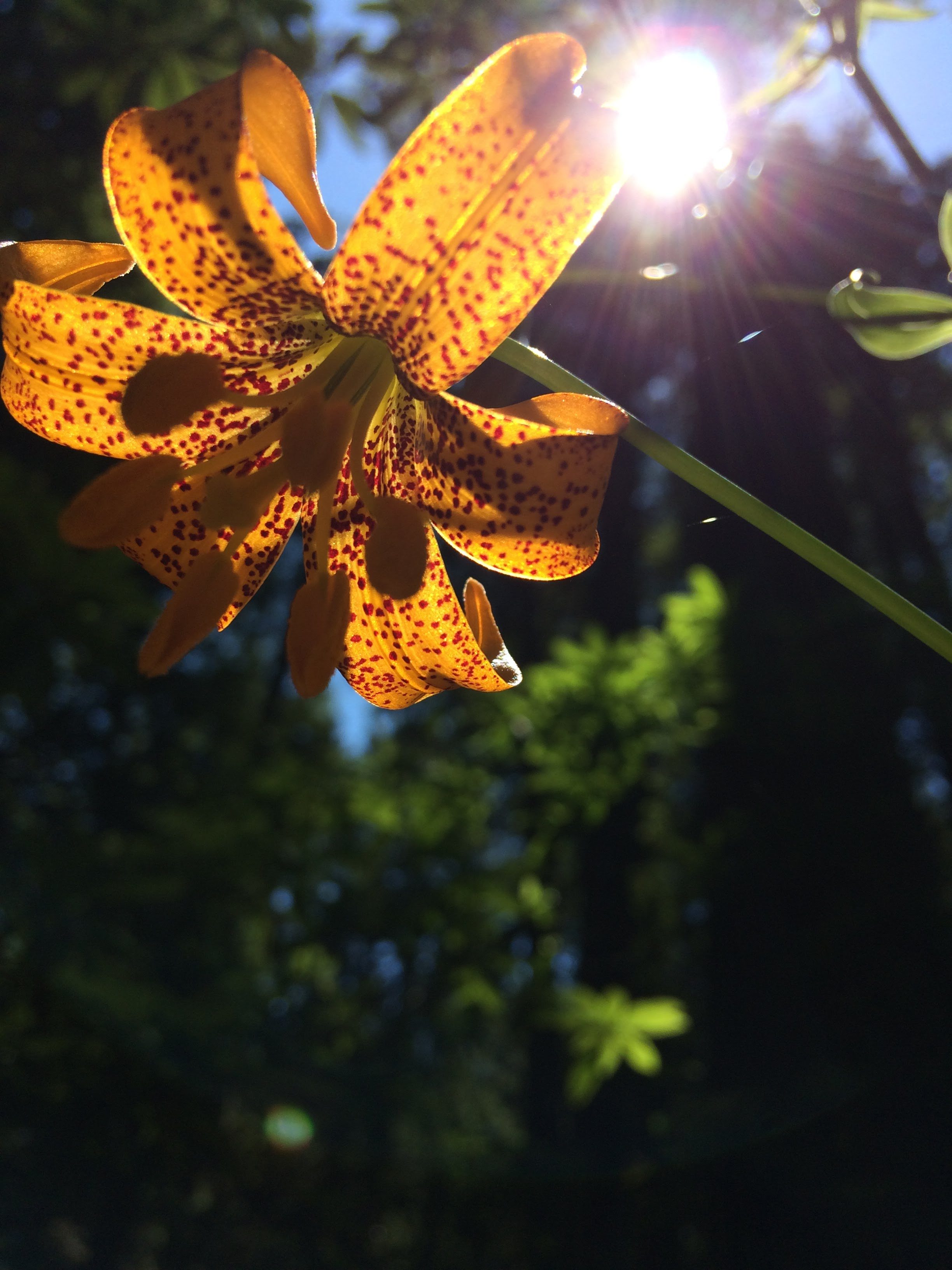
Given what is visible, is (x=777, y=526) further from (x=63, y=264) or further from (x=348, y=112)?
(x=348, y=112)

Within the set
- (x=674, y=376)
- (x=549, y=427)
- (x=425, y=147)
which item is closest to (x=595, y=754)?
(x=674, y=376)

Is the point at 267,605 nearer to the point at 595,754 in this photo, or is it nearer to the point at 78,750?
the point at 78,750

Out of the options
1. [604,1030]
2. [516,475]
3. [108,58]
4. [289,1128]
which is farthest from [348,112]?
[289,1128]

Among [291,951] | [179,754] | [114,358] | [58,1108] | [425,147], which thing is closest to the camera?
[425,147]

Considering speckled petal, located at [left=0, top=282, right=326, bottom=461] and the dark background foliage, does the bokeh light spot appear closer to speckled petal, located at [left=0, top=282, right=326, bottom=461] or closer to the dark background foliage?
the dark background foliage

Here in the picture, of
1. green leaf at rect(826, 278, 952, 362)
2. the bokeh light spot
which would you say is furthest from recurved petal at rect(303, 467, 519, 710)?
the bokeh light spot

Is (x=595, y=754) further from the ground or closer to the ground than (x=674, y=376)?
closer to the ground
